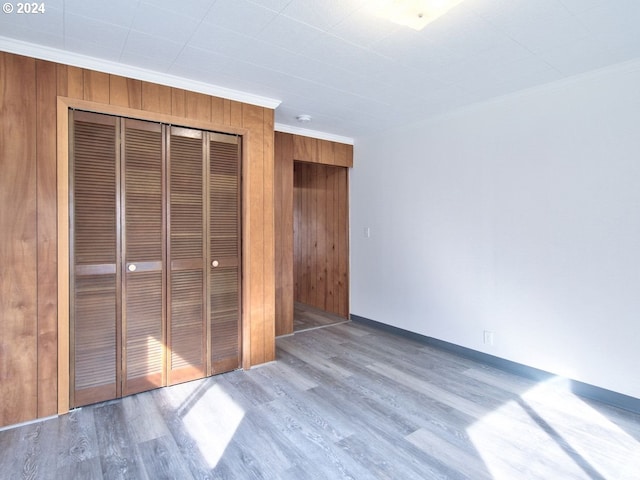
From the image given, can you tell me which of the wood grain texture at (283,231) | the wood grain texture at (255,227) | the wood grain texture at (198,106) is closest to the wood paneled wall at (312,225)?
the wood grain texture at (283,231)

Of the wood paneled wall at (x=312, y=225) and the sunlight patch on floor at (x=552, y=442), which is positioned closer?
the sunlight patch on floor at (x=552, y=442)

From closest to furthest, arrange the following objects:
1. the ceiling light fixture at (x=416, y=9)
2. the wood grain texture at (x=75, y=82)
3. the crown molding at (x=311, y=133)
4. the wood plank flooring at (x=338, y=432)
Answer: the ceiling light fixture at (x=416, y=9) → the wood plank flooring at (x=338, y=432) → the wood grain texture at (x=75, y=82) → the crown molding at (x=311, y=133)

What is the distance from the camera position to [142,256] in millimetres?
2648

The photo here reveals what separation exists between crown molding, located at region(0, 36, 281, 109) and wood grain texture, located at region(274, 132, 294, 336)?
916mm

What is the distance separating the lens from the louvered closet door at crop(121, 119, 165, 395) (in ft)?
8.48

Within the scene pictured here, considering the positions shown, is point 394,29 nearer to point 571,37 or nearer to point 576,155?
point 571,37

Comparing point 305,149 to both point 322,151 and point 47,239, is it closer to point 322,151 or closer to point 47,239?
point 322,151

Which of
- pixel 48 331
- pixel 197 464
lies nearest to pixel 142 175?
pixel 48 331

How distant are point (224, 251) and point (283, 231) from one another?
1.22 meters

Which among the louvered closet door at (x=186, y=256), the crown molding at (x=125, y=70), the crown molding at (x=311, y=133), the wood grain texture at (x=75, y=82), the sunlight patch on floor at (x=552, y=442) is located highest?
the crown molding at (x=311, y=133)

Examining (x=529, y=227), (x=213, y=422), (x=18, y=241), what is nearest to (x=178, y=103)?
(x=18, y=241)

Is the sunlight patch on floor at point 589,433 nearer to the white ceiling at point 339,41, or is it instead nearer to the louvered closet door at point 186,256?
the white ceiling at point 339,41

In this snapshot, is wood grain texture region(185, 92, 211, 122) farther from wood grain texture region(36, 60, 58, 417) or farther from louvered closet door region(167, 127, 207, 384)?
wood grain texture region(36, 60, 58, 417)

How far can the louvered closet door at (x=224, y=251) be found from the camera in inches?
117
